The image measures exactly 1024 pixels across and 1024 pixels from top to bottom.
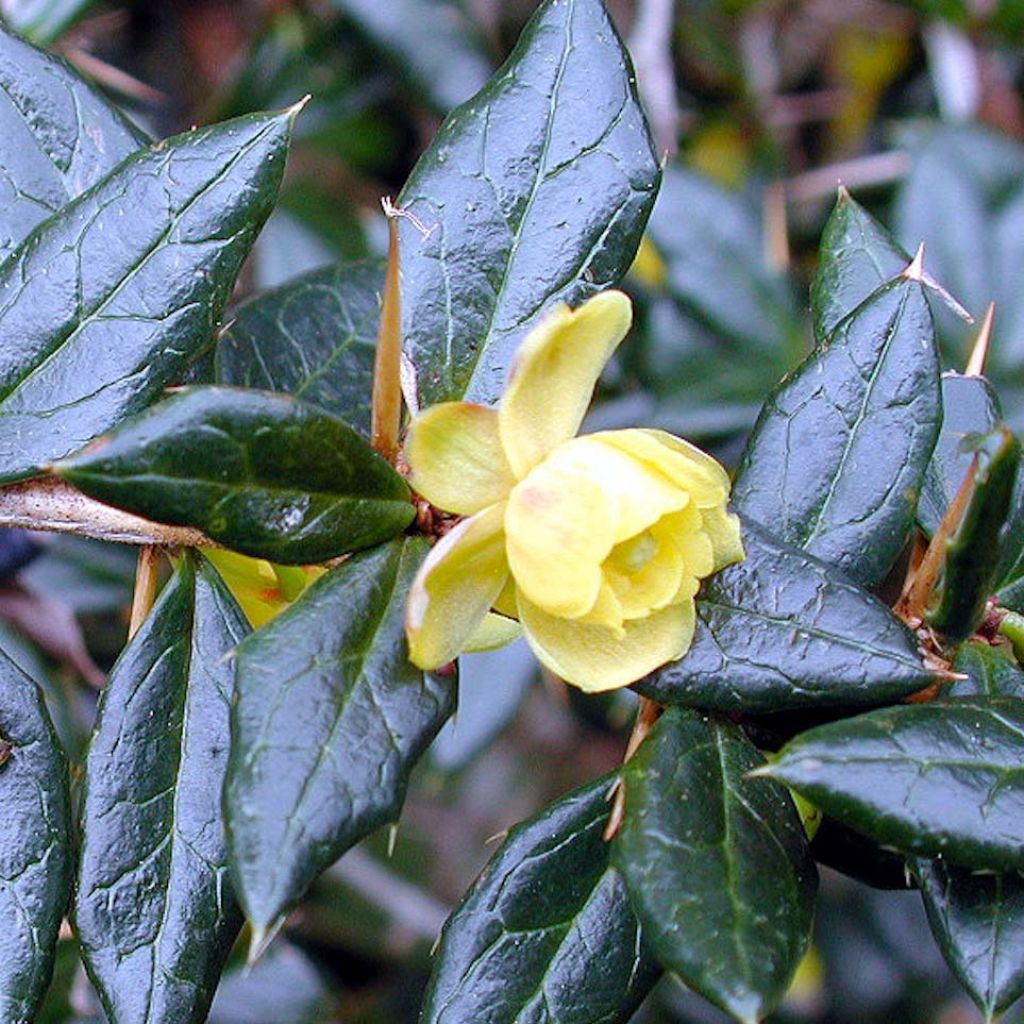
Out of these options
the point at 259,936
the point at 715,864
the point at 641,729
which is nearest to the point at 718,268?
the point at 641,729

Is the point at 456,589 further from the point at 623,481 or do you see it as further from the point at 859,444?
the point at 859,444

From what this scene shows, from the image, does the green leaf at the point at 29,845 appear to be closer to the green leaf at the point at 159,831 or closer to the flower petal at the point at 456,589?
the green leaf at the point at 159,831

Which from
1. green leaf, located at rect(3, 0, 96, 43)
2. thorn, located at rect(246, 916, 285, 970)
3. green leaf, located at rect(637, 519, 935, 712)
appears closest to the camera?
thorn, located at rect(246, 916, 285, 970)

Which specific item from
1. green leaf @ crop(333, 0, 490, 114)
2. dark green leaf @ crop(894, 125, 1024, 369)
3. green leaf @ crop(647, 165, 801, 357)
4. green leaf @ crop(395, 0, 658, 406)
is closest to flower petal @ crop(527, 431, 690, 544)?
green leaf @ crop(395, 0, 658, 406)

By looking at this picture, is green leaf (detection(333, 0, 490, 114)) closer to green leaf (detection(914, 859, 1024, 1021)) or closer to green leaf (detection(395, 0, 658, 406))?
green leaf (detection(395, 0, 658, 406))

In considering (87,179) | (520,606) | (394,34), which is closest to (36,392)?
(87,179)

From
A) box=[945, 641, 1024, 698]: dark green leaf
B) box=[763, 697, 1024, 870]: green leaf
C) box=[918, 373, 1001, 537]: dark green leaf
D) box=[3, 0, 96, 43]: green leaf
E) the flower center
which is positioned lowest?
box=[945, 641, 1024, 698]: dark green leaf

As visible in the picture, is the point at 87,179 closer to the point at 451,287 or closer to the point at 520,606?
the point at 451,287
